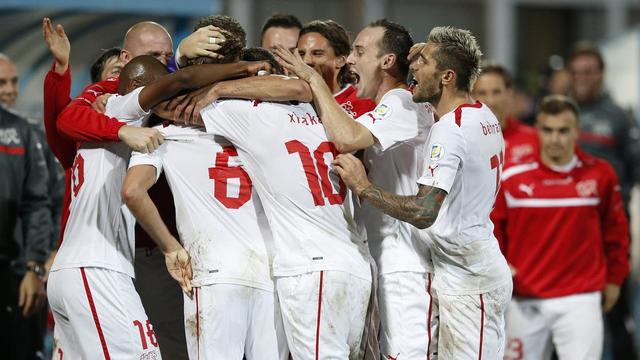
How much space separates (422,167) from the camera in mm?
6020

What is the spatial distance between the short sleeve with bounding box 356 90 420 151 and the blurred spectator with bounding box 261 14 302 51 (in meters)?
2.22

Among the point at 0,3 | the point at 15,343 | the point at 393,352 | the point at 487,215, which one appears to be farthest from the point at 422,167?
the point at 0,3

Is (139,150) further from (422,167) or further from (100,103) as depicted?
(422,167)

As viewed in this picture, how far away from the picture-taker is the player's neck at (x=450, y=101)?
5820 millimetres

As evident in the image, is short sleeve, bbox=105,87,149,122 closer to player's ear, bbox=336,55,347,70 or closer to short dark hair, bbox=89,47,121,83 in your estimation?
short dark hair, bbox=89,47,121,83

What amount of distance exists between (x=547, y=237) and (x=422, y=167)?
2.33m

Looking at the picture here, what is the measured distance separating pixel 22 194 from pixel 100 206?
6.86ft

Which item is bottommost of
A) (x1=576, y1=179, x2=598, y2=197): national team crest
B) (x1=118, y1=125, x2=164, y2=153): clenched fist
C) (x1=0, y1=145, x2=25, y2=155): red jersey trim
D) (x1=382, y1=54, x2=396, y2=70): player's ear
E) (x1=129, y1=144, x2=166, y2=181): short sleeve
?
(x1=576, y1=179, x2=598, y2=197): national team crest

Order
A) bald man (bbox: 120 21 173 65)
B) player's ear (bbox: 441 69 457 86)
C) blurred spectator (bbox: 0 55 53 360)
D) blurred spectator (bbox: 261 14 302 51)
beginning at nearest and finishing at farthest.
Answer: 1. player's ear (bbox: 441 69 457 86)
2. bald man (bbox: 120 21 173 65)
3. blurred spectator (bbox: 0 55 53 360)
4. blurred spectator (bbox: 261 14 302 51)

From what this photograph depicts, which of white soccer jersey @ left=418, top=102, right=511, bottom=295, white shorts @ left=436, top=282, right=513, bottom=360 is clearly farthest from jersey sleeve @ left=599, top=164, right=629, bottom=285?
white shorts @ left=436, top=282, right=513, bottom=360

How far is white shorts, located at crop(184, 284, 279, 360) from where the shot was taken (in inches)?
219

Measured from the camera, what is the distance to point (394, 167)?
238 inches

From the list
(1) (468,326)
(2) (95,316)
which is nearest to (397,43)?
(1) (468,326)

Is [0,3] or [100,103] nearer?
[100,103]
